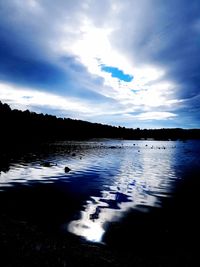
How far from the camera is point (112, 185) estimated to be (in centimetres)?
2752

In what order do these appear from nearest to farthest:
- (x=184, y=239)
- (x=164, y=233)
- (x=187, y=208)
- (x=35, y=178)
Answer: (x=184, y=239), (x=164, y=233), (x=187, y=208), (x=35, y=178)

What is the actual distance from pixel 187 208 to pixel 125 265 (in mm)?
11548

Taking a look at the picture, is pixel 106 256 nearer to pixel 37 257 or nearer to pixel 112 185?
pixel 37 257

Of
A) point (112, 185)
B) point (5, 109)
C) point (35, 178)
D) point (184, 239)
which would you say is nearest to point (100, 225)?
point (184, 239)

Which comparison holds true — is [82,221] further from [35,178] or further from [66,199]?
[35,178]

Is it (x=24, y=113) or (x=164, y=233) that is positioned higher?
(x=24, y=113)

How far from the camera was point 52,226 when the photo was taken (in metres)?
14.4

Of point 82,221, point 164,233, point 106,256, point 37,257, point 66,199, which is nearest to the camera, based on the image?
point 37,257

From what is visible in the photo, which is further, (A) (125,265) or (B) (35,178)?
(B) (35,178)

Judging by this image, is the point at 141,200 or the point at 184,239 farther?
the point at 141,200

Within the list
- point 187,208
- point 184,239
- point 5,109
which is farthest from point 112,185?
point 5,109

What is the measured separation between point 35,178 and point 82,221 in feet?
54.7

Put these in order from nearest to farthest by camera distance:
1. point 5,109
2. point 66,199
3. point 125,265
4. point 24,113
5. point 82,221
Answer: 1. point 125,265
2. point 82,221
3. point 66,199
4. point 5,109
5. point 24,113

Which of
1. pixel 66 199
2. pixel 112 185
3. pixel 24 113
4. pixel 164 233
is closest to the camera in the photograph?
pixel 164 233
